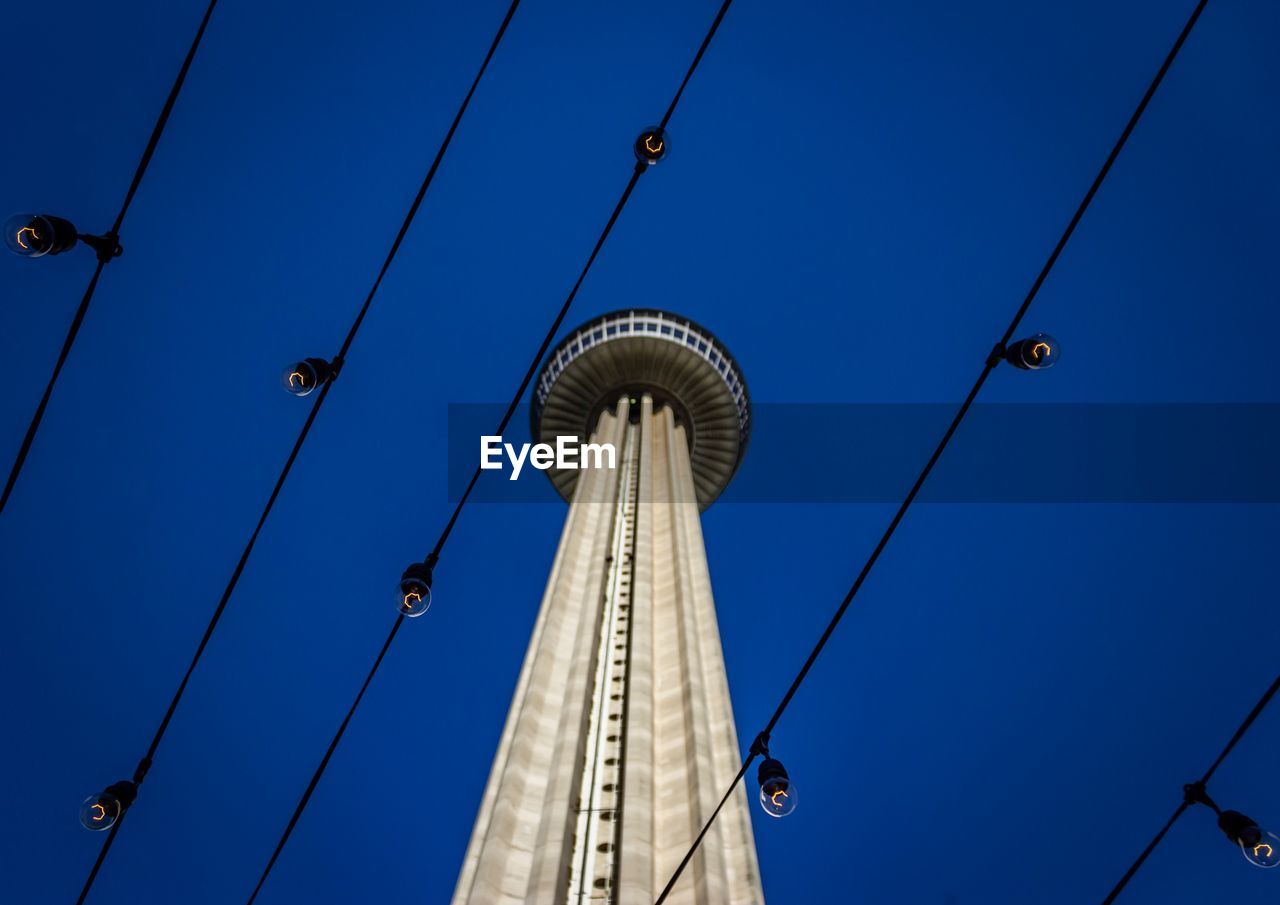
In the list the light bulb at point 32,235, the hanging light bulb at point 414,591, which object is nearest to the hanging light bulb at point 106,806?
the hanging light bulb at point 414,591

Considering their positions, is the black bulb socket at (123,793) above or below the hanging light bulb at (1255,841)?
below

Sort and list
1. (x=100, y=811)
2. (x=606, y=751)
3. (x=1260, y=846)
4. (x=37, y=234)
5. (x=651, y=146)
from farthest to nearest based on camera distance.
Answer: (x=606, y=751) → (x=651, y=146) → (x=1260, y=846) → (x=100, y=811) → (x=37, y=234)

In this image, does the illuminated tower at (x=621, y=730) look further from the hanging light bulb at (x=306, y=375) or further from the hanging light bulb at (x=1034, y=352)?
the hanging light bulb at (x=1034, y=352)

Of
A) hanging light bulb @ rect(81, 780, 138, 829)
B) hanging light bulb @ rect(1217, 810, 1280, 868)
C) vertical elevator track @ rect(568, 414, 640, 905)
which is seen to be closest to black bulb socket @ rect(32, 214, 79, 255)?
hanging light bulb @ rect(81, 780, 138, 829)

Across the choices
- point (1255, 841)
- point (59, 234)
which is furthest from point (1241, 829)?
point (59, 234)

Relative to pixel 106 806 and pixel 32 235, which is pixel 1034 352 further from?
pixel 106 806

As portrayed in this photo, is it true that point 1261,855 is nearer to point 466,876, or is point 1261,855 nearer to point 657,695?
point 657,695

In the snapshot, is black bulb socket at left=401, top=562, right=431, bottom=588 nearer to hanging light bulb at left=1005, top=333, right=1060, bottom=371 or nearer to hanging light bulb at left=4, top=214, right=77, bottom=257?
hanging light bulb at left=4, top=214, right=77, bottom=257

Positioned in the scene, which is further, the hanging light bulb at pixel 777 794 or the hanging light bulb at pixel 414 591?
the hanging light bulb at pixel 414 591
